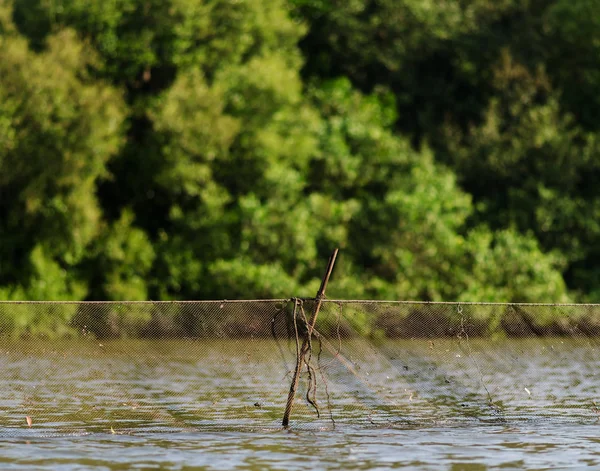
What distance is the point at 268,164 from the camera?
56969mm

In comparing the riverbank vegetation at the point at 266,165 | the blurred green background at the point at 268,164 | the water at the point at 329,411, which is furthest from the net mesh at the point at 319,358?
the blurred green background at the point at 268,164

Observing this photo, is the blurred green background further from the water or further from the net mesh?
the net mesh

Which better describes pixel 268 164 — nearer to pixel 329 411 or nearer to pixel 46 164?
pixel 46 164

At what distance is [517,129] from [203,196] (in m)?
16.8

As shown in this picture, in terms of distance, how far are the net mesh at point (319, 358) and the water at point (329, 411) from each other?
4 cm

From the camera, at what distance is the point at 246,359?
22203mm

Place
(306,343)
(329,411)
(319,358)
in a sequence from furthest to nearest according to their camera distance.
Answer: (329,411) → (319,358) → (306,343)

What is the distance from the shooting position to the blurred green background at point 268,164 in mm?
53250

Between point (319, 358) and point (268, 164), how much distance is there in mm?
34948

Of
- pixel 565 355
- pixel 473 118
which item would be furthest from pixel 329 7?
pixel 565 355

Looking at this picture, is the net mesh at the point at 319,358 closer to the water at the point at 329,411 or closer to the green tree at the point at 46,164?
the water at the point at 329,411

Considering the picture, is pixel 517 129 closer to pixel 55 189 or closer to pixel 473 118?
pixel 473 118

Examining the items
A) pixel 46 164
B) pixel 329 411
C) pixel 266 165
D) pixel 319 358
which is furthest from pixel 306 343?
pixel 266 165

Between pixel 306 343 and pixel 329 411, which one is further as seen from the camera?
pixel 329 411
